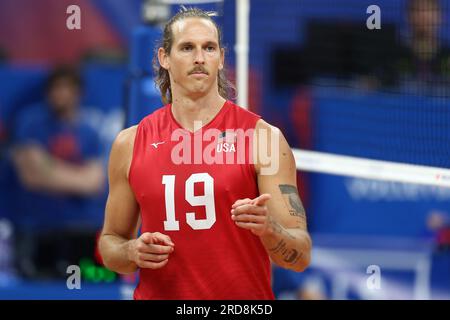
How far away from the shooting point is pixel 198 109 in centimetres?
548

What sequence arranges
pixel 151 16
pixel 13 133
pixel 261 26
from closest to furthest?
1. pixel 151 16
2. pixel 261 26
3. pixel 13 133

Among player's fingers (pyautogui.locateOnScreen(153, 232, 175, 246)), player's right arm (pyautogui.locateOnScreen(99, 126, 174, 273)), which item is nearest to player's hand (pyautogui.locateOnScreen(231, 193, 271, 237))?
player's fingers (pyautogui.locateOnScreen(153, 232, 175, 246))

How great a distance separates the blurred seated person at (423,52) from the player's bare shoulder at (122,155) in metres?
4.23

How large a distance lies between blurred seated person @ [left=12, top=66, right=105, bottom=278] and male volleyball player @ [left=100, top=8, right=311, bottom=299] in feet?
22.8

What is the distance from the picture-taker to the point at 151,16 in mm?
7957

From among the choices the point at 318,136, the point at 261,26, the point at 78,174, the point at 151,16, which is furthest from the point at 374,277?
the point at 78,174

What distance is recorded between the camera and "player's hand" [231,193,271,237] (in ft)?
15.9

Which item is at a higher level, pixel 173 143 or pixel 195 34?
pixel 195 34

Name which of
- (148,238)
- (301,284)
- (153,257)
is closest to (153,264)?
(153,257)

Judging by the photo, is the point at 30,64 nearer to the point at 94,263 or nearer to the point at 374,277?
the point at 94,263

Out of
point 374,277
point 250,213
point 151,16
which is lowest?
point 374,277

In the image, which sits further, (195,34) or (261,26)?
(261,26)

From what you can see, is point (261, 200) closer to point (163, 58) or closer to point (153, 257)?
point (153, 257)

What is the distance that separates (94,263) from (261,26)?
297cm
